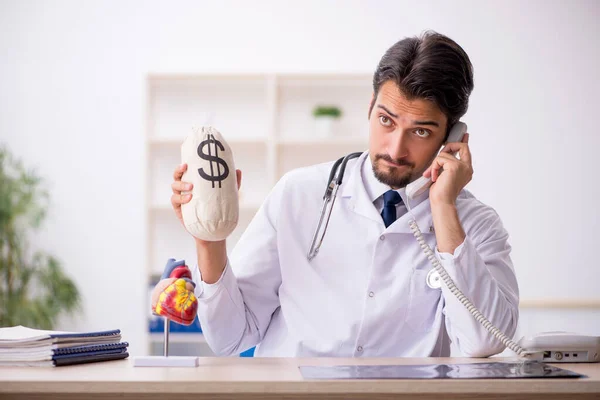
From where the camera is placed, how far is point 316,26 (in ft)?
16.2

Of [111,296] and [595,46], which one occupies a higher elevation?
[595,46]

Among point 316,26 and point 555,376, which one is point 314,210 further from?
point 316,26

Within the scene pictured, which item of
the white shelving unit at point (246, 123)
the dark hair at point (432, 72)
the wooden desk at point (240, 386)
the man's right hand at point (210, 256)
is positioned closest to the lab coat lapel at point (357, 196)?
the dark hair at point (432, 72)

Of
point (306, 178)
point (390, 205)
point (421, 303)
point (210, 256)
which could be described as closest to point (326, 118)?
point (306, 178)

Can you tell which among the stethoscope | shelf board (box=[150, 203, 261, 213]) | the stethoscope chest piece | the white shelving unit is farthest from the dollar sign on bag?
the white shelving unit

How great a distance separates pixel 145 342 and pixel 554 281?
8.88 feet

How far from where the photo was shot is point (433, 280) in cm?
179

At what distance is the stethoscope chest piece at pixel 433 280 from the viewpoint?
1767 millimetres

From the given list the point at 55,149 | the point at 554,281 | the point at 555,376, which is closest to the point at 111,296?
the point at 55,149

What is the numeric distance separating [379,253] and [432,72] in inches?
18.5

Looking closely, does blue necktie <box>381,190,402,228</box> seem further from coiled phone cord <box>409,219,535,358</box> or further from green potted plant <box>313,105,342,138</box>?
green potted plant <box>313,105,342,138</box>

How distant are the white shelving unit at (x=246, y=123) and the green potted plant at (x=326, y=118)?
105 mm

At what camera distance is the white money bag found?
1444 mm

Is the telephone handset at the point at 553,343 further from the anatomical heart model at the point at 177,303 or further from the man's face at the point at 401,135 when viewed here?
the anatomical heart model at the point at 177,303
